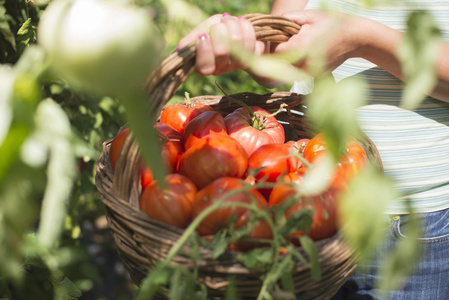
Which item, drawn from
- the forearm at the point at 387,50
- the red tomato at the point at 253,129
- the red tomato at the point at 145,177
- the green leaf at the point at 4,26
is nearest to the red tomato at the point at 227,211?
the red tomato at the point at 145,177

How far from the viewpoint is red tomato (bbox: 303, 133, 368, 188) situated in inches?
24.6

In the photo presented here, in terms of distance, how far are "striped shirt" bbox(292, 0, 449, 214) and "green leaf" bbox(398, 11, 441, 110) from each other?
0.51m

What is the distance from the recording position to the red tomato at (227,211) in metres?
0.48

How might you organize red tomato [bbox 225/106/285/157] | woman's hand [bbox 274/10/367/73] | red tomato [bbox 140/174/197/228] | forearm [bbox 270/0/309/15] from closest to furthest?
red tomato [bbox 140/174/197/228], woman's hand [bbox 274/10/367/73], red tomato [bbox 225/106/285/157], forearm [bbox 270/0/309/15]

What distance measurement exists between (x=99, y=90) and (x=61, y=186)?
0.07 m

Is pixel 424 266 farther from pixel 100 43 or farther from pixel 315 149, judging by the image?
pixel 100 43

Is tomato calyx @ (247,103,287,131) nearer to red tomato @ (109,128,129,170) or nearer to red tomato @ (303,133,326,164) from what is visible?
red tomato @ (303,133,326,164)

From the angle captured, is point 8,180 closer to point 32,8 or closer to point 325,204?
point 325,204

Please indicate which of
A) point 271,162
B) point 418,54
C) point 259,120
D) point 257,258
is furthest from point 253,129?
point 418,54

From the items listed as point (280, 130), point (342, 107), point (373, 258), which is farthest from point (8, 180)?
point (373, 258)

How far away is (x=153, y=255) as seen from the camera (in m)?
0.46

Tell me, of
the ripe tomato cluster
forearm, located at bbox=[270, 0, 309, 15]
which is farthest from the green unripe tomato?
forearm, located at bbox=[270, 0, 309, 15]

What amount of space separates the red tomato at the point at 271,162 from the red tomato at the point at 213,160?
3cm

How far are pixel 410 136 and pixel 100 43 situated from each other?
0.69m
